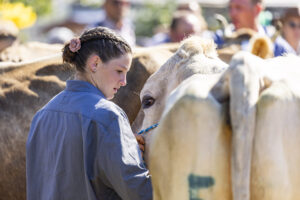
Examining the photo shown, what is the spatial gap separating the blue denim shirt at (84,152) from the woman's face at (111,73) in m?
0.05

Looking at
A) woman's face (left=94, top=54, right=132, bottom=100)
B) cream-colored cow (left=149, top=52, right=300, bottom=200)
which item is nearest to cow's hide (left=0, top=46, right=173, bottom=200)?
woman's face (left=94, top=54, right=132, bottom=100)

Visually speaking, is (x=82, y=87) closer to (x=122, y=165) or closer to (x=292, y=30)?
(x=122, y=165)

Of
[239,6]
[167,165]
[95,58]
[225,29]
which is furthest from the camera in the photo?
[239,6]

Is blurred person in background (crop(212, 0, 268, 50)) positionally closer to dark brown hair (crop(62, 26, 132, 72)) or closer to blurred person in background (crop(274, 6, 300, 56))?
blurred person in background (crop(274, 6, 300, 56))

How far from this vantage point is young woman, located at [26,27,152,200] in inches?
93.4

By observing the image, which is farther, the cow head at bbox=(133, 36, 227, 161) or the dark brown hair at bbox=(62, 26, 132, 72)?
the cow head at bbox=(133, 36, 227, 161)

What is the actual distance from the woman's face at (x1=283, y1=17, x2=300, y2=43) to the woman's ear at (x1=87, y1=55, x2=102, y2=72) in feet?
15.7

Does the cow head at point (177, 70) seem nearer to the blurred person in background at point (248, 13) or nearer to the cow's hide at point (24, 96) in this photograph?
the cow's hide at point (24, 96)

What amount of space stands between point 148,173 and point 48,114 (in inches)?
23.9

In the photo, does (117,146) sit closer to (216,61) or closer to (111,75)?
(111,75)

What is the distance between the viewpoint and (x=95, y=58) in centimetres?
262

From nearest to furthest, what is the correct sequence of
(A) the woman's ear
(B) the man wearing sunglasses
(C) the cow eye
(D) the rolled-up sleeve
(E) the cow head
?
(D) the rolled-up sleeve → (A) the woman's ear → (E) the cow head → (C) the cow eye → (B) the man wearing sunglasses

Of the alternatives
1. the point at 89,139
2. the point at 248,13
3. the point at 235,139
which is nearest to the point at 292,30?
the point at 248,13

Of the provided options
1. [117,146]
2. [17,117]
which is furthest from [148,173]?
[17,117]
